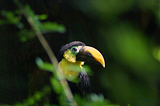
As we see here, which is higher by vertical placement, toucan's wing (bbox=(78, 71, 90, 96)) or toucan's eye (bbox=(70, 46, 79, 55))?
toucan's eye (bbox=(70, 46, 79, 55))

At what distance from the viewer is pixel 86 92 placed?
7.28ft

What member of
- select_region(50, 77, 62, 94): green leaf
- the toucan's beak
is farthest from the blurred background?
select_region(50, 77, 62, 94): green leaf

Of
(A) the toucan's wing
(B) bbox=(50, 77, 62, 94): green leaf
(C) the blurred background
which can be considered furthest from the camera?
(A) the toucan's wing

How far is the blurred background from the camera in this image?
187cm

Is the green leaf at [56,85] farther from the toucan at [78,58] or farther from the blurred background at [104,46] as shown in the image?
the toucan at [78,58]

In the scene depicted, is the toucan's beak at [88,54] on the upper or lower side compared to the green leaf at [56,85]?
upper

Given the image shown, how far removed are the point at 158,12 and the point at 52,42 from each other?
1742 millimetres

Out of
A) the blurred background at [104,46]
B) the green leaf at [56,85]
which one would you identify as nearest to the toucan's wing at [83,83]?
the blurred background at [104,46]

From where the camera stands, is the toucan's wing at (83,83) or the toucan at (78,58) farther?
the toucan's wing at (83,83)

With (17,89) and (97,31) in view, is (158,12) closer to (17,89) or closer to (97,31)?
(97,31)

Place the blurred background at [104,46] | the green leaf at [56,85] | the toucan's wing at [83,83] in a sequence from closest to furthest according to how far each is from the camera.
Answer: the green leaf at [56,85], the blurred background at [104,46], the toucan's wing at [83,83]

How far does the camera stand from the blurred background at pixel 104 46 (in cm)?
187

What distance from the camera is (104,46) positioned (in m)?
2.93

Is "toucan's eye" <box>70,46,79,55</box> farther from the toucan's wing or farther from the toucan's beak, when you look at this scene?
the toucan's wing
